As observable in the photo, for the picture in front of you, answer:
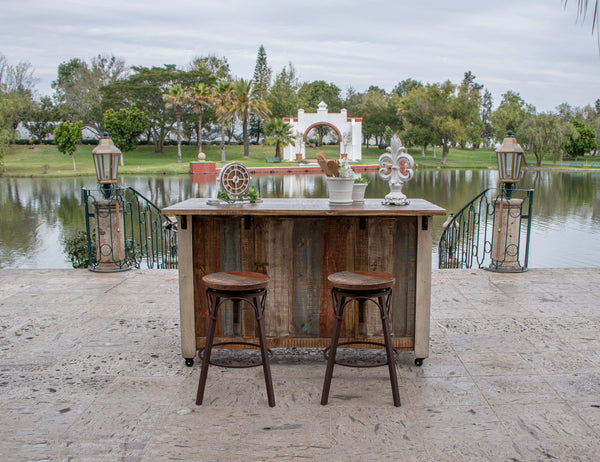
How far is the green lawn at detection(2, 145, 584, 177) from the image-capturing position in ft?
111

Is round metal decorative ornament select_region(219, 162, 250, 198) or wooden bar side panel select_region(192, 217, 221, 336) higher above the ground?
round metal decorative ornament select_region(219, 162, 250, 198)

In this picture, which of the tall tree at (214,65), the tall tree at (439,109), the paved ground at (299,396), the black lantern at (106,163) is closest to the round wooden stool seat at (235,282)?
the paved ground at (299,396)

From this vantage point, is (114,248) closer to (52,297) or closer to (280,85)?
(52,297)

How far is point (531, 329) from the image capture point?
4.13 m

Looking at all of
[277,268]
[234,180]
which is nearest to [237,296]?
[277,268]

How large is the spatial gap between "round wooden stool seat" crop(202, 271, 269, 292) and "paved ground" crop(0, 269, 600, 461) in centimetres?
64

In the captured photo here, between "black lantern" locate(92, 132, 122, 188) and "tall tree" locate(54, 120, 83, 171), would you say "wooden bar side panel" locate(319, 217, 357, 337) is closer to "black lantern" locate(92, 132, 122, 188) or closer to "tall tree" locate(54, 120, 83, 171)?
"black lantern" locate(92, 132, 122, 188)

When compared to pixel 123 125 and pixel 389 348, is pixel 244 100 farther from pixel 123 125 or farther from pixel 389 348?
pixel 389 348

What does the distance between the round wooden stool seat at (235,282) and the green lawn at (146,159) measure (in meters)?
31.7

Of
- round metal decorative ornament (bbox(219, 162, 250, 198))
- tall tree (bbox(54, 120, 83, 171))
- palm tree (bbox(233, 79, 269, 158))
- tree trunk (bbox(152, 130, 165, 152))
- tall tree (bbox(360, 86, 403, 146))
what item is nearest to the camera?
round metal decorative ornament (bbox(219, 162, 250, 198))

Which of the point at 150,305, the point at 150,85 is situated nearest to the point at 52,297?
the point at 150,305

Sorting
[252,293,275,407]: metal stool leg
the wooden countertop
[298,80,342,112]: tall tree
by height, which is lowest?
[252,293,275,407]: metal stool leg

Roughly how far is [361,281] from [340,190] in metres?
0.74

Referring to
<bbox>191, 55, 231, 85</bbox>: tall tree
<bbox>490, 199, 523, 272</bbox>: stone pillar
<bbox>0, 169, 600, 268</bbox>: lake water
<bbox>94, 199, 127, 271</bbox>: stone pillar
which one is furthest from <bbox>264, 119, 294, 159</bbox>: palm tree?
<bbox>490, 199, 523, 272</bbox>: stone pillar
